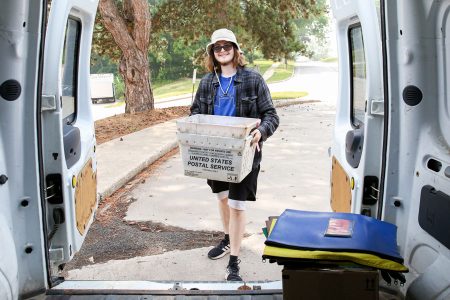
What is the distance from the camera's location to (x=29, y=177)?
124 inches

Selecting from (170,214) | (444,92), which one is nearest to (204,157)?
(444,92)

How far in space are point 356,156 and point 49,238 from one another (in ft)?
7.22

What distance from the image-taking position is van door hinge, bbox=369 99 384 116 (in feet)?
10.4

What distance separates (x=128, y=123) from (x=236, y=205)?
34.1ft

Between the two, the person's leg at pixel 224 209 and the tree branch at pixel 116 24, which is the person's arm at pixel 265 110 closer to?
the person's leg at pixel 224 209

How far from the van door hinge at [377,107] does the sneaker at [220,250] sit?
7.19 ft

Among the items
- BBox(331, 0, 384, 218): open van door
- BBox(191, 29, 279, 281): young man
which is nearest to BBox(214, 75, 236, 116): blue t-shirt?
BBox(191, 29, 279, 281): young man

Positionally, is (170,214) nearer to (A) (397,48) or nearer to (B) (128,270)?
(B) (128,270)

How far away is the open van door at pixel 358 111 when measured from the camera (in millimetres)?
3236

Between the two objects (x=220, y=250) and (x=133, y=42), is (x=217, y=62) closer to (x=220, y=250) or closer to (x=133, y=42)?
(x=220, y=250)

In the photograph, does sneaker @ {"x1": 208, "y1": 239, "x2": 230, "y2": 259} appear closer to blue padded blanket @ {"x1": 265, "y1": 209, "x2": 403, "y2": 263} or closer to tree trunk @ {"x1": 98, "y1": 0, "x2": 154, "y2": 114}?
blue padded blanket @ {"x1": 265, "y1": 209, "x2": 403, "y2": 263}

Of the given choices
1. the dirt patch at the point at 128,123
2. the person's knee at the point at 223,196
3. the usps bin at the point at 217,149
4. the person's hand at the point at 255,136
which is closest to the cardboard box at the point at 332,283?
the usps bin at the point at 217,149

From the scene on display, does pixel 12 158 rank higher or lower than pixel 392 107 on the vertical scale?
lower

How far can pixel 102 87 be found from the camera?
4072cm
